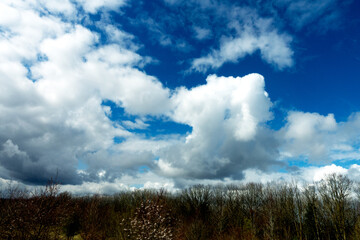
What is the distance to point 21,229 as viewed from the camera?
A: 20.7 meters

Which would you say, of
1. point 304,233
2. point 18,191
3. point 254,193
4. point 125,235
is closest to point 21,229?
point 18,191

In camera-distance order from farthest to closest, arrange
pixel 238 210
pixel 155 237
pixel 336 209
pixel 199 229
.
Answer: pixel 238 210
pixel 336 209
pixel 199 229
pixel 155 237

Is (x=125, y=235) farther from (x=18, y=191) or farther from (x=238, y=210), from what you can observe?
(x=238, y=210)

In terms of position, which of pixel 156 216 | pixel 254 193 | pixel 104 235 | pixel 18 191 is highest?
pixel 254 193

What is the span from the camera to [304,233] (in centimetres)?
4491

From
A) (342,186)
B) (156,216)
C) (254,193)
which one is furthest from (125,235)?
(254,193)

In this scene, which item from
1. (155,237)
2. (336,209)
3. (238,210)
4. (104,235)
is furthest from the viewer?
(238,210)

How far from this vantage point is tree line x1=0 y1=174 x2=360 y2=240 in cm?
2225

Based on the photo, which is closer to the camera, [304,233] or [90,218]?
[90,218]

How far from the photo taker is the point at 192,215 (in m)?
59.0

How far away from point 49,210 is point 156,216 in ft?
36.7

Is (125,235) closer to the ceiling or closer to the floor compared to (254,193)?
closer to the floor

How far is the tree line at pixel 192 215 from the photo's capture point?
22250 millimetres

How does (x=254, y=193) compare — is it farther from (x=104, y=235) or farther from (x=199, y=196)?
(x=104, y=235)
